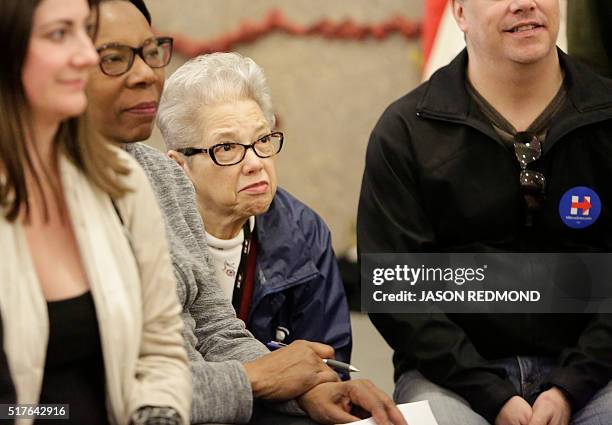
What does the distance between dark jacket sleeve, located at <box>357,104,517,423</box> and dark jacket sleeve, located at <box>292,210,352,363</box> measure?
0.36 feet

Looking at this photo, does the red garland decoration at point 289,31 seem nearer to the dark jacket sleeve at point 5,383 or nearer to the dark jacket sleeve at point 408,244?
the dark jacket sleeve at point 408,244

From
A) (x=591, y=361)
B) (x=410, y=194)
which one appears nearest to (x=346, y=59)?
(x=410, y=194)

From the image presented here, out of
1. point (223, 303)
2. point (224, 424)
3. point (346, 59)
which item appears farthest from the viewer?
point (346, 59)

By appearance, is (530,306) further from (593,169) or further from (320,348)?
(320,348)

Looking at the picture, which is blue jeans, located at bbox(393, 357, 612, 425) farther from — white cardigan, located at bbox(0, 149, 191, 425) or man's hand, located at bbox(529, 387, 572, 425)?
white cardigan, located at bbox(0, 149, 191, 425)

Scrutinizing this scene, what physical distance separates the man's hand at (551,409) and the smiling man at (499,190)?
4 cm

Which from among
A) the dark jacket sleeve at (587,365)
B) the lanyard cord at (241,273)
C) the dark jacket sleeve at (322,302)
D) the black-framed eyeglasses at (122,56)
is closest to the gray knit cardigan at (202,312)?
the black-framed eyeglasses at (122,56)

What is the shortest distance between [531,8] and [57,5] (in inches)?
49.5

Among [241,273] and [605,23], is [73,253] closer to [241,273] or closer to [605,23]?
[241,273]

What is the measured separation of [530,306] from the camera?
7.75ft

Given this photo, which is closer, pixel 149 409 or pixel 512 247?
pixel 149 409

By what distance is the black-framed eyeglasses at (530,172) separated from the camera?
233 cm

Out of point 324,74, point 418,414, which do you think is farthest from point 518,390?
point 324,74

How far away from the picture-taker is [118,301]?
1520 millimetres
